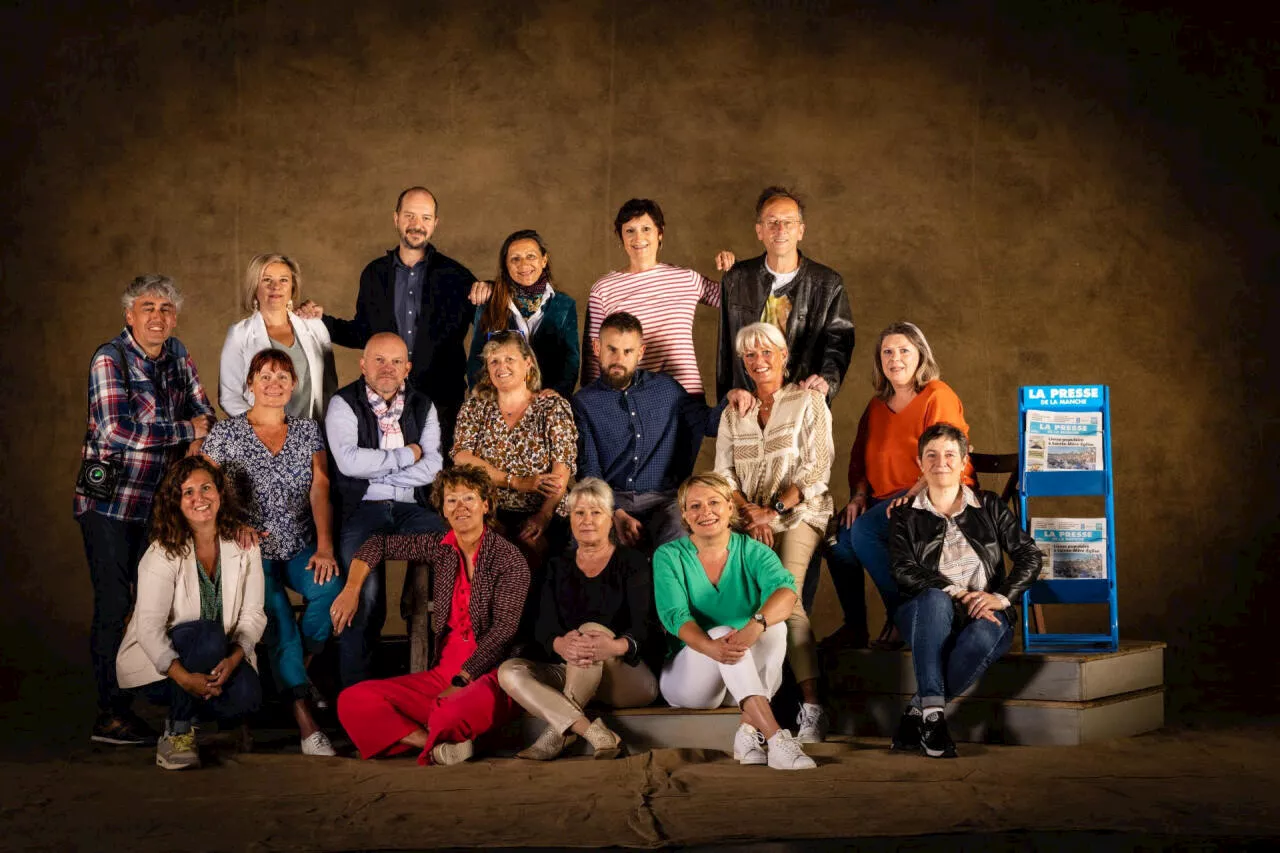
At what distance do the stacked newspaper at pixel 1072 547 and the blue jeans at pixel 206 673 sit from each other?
104 inches

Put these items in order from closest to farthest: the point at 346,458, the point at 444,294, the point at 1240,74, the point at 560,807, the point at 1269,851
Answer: the point at 1269,851
the point at 560,807
the point at 346,458
the point at 444,294
the point at 1240,74

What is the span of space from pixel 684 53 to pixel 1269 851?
5.30 metres

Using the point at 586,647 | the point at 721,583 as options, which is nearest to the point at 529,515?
the point at 586,647

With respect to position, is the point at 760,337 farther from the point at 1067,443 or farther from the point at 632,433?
the point at 1067,443

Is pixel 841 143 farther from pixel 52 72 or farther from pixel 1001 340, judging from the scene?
pixel 52 72

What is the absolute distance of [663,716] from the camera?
15.0ft

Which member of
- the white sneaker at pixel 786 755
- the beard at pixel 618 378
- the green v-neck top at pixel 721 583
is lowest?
the white sneaker at pixel 786 755

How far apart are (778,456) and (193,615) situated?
1961 mm

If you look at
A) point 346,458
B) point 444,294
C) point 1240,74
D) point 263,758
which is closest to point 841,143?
point 1240,74

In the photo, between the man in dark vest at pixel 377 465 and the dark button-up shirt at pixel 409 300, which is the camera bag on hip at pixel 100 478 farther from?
the dark button-up shirt at pixel 409 300

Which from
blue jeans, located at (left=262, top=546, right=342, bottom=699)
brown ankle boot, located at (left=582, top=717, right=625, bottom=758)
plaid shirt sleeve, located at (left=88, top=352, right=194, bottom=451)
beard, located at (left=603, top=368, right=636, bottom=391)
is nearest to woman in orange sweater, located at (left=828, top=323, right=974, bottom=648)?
beard, located at (left=603, top=368, right=636, bottom=391)

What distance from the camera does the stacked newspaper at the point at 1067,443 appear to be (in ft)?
16.7

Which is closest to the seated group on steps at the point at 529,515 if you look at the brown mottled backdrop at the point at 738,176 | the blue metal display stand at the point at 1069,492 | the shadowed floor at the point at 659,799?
the shadowed floor at the point at 659,799

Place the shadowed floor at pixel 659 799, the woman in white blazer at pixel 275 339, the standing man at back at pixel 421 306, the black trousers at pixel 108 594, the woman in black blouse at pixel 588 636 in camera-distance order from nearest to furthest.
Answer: the shadowed floor at pixel 659 799 → the woman in black blouse at pixel 588 636 → the black trousers at pixel 108 594 → the woman in white blazer at pixel 275 339 → the standing man at back at pixel 421 306
